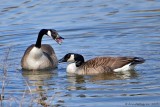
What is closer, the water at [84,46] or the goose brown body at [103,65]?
the water at [84,46]

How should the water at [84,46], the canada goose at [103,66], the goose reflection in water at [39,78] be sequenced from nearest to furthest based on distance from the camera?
the water at [84,46]
the goose reflection in water at [39,78]
the canada goose at [103,66]

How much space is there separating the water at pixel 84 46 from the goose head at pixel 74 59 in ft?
1.18

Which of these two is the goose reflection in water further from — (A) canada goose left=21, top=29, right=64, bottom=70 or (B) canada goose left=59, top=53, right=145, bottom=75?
(B) canada goose left=59, top=53, right=145, bottom=75

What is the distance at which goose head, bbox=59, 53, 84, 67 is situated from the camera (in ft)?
57.7

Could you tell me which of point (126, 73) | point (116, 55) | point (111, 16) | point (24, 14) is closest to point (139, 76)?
point (126, 73)

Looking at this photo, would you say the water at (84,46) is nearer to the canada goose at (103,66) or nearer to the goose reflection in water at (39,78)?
the goose reflection in water at (39,78)

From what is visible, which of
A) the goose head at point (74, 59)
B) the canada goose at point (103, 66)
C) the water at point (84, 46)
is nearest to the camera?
the water at point (84, 46)

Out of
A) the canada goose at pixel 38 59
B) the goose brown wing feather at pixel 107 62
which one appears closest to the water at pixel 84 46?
the canada goose at pixel 38 59

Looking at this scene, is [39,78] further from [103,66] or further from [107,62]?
[107,62]

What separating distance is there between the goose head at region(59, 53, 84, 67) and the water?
1.18 feet

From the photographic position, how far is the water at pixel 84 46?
546 inches

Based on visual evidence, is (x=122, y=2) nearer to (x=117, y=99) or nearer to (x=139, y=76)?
(x=139, y=76)

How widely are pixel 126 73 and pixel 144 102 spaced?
3880 millimetres

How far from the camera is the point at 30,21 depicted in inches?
905
